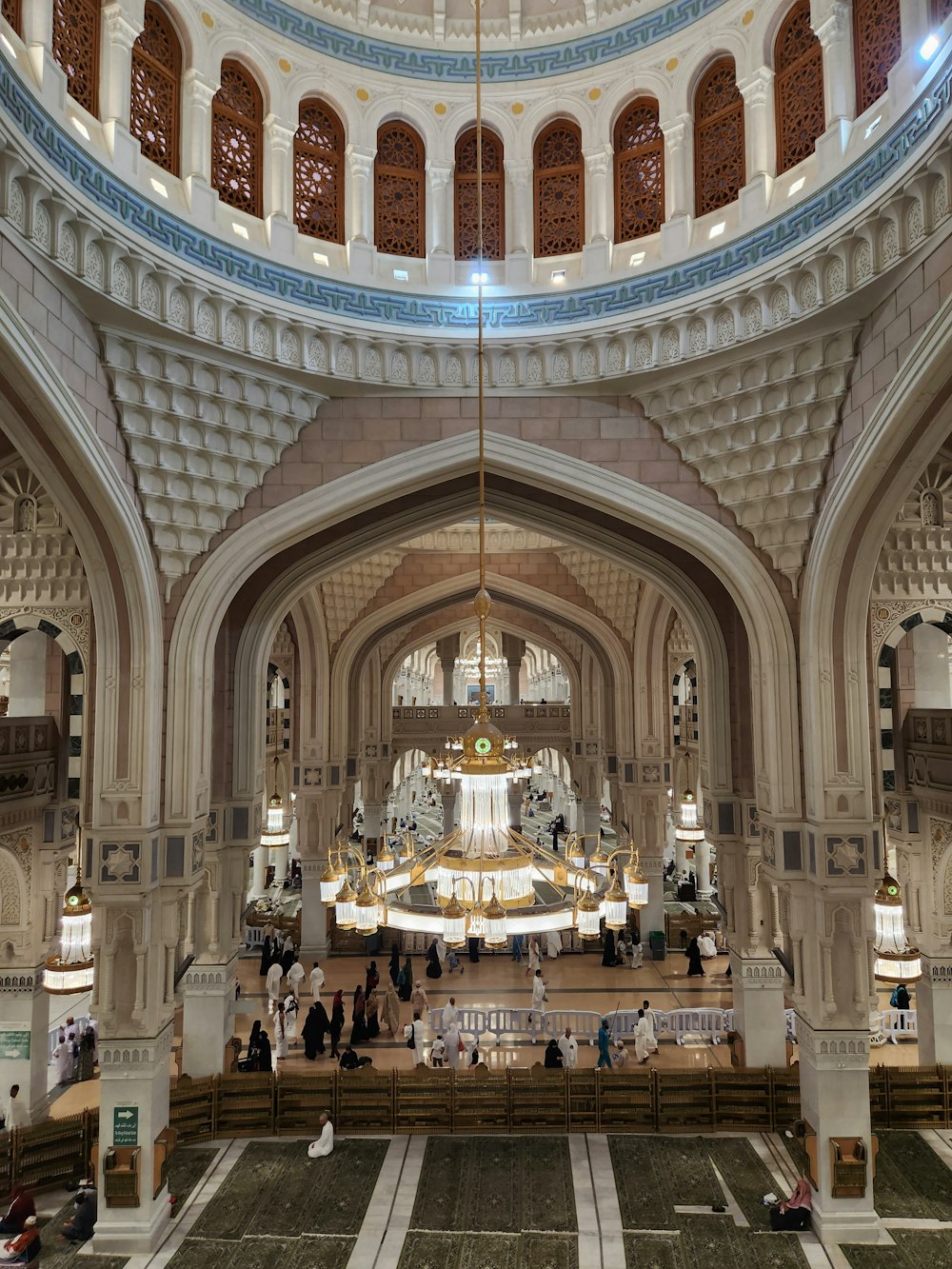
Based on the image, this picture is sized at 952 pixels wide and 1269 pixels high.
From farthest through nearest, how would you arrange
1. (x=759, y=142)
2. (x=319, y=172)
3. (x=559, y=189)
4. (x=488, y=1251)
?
(x=559, y=189)
(x=319, y=172)
(x=759, y=142)
(x=488, y=1251)

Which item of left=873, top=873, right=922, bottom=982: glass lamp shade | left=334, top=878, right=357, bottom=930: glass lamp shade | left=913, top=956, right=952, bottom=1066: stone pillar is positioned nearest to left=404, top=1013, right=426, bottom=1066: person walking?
left=873, top=873, right=922, bottom=982: glass lamp shade

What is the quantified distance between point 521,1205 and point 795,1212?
188 centimetres

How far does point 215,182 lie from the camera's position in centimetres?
616

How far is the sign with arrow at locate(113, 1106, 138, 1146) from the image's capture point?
5.85 m

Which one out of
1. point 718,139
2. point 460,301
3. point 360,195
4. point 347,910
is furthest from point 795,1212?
point 360,195

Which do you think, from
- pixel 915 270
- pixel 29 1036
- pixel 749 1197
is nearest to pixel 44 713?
pixel 29 1036

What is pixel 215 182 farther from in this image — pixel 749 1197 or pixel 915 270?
pixel 749 1197

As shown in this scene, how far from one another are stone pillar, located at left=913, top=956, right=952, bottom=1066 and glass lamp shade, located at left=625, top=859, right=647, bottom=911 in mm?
3978

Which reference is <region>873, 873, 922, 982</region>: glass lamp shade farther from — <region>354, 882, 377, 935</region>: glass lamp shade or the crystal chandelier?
the crystal chandelier

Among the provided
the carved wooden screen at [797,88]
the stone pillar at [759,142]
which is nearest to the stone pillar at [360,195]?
the stone pillar at [759,142]

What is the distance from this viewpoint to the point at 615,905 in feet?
16.0

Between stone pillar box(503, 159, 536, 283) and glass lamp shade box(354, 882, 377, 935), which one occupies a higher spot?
stone pillar box(503, 159, 536, 283)

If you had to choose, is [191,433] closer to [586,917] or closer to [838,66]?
[586,917]

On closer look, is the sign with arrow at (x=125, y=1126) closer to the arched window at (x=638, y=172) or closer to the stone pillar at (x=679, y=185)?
the stone pillar at (x=679, y=185)
